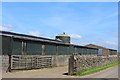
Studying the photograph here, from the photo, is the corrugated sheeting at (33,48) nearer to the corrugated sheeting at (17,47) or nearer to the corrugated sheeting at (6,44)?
the corrugated sheeting at (17,47)

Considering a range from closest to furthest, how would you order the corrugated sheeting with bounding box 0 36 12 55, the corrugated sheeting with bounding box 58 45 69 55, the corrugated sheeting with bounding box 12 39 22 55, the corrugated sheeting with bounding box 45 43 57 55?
the corrugated sheeting with bounding box 0 36 12 55
the corrugated sheeting with bounding box 12 39 22 55
the corrugated sheeting with bounding box 45 43 57 55
the corrugated sheeting with bounding box 58 45 69 55

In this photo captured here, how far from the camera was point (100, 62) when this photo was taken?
29250 mm

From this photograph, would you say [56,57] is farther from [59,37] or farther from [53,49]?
[59,37]

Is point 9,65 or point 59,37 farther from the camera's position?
point 59,37

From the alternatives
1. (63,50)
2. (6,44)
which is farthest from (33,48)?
(63,50)

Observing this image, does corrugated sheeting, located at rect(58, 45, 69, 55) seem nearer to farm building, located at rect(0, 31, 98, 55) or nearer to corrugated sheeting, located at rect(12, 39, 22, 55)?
farm building, located at rect(0, 31, 98, 55)

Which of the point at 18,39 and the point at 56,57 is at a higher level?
the point at 18,39

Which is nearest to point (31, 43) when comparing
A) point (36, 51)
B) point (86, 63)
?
point (36, 51)

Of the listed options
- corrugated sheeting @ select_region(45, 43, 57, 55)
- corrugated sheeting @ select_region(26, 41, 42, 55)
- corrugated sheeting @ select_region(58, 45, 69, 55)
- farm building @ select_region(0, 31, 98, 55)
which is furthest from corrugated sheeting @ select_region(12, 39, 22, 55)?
corrugated sheeting @ select_region(58, 45, 69, 55)

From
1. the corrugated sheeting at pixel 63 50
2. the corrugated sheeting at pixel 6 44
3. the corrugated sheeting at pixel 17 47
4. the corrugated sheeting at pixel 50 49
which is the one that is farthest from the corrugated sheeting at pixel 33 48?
the corrugated sheeting at pixel 63 50

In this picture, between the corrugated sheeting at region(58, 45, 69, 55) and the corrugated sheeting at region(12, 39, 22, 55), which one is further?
the corrugated sheeting at region(58, 45, 69, 55)

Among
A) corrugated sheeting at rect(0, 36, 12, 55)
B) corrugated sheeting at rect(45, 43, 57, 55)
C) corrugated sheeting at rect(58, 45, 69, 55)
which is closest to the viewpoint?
corrugated sheeting at rect(0, 36, 12, 55)

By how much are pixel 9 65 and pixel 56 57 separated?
11092mm

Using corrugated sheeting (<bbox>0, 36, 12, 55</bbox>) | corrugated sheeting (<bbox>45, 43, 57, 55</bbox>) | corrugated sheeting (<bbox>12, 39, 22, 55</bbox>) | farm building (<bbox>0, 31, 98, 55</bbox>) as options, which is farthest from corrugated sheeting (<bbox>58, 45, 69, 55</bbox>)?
corrugated sheeting (<bbox>0, 36, 12, 55</bbox>)
